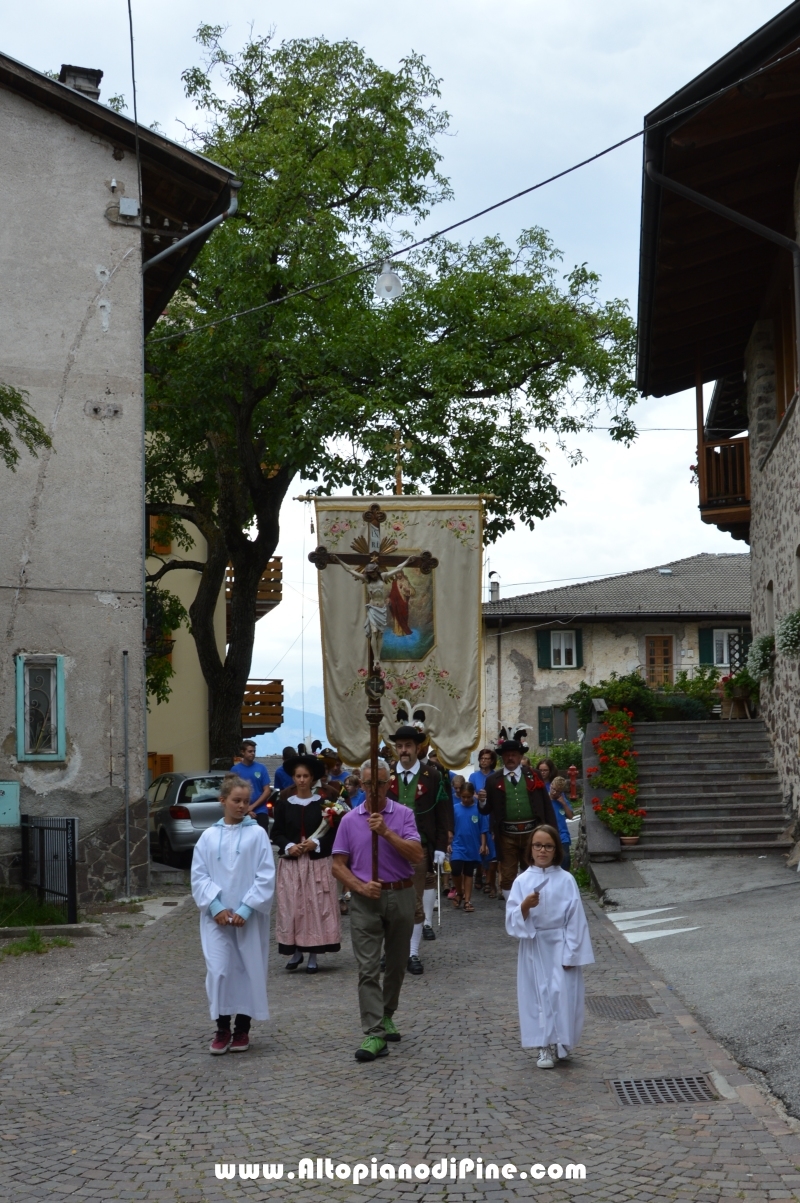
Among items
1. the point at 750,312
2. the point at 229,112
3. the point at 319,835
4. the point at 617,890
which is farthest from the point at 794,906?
the point at 229,112

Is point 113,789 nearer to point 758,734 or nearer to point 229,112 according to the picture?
point 758,734

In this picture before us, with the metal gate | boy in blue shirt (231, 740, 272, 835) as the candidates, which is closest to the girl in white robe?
the metal gate

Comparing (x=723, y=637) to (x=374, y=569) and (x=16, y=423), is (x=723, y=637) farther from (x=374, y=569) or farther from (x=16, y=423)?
(x=374, y=569)

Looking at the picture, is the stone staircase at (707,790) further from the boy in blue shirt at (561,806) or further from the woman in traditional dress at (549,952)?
the woman in traditional dress at (549,952)

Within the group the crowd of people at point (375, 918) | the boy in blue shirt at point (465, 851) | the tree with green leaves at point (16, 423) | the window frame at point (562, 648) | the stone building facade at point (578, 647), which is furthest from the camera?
the window frame at point (562, 648)

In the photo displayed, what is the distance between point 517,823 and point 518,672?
2941 centimetres

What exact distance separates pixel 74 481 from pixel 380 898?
31.0 feet

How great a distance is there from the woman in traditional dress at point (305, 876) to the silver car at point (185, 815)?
892 cm

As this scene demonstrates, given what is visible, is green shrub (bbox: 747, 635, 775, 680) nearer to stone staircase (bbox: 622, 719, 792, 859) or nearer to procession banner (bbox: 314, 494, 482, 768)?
stone staircase (bbox: 622, 719, 792, 859)

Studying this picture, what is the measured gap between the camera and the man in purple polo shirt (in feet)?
26.0

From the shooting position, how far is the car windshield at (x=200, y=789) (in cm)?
2073

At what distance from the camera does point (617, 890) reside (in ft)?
48.2

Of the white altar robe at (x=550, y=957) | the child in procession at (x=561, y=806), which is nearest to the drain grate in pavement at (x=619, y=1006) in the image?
the white altar robe at (x=550, y=957)

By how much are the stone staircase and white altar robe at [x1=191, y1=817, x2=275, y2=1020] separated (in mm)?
9284
